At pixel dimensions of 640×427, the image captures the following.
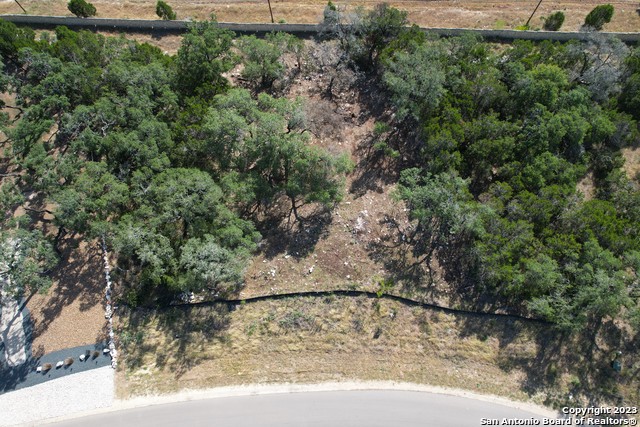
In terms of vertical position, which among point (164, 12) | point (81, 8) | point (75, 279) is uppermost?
point (81, 8)

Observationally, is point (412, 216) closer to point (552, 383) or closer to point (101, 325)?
point (552, 383)

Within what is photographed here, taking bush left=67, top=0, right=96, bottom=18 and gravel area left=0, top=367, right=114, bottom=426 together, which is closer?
gravel area left=0, top=367, right=114, bottom=426

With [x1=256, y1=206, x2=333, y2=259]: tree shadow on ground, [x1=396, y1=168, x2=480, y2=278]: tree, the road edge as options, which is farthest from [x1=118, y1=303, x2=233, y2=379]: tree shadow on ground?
[x1=396, y1=168, x2=480, y2=278]: tree

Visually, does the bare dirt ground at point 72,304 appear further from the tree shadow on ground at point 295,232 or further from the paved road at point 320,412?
the tree shadow on ground at point 295,232

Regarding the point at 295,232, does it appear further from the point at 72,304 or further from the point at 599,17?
the point at 599,17

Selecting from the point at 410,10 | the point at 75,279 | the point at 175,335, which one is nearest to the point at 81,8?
the point at 75,279

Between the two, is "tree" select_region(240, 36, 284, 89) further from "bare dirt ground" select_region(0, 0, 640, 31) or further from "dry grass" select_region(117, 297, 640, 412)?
"dry grass" select_region(117, 297, 640, 412)

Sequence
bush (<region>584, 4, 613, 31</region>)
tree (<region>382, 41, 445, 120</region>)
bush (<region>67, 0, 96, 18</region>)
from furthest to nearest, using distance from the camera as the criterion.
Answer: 1. bush (<region>67, 0, 96, 18</region>)
2. bush (<region>584, 4, 613, 31</region>)
3. tree (<region>382, 41, 445, 120</region>)
